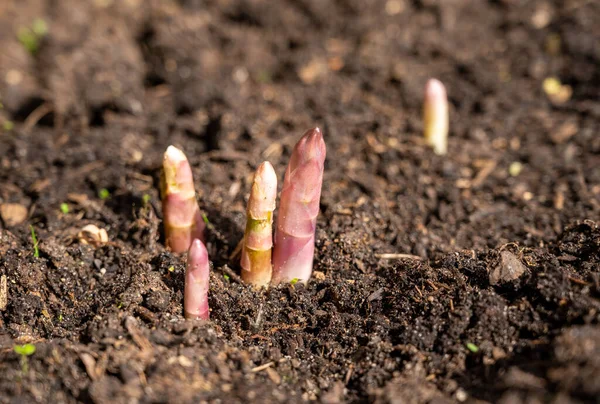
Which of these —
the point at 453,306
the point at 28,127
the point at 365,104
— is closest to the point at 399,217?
the point at 453,306

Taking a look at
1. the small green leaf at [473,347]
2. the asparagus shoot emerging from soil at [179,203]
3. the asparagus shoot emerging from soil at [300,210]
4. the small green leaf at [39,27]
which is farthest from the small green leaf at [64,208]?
the small green leaf at [39,27]

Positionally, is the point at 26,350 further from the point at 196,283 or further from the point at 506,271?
the point at 506,271

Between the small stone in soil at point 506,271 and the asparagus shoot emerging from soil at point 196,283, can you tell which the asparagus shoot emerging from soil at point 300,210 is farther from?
the small stone in soil at point 506,271

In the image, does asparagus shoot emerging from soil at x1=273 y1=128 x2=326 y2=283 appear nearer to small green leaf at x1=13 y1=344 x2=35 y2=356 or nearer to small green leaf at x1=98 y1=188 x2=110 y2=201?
small green leaf at x1=13 y1=344 x2=35 y2=356

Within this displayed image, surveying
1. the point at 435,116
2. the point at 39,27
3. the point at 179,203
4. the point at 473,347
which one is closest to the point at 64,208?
the point at 179,203

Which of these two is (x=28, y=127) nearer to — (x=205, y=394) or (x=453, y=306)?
(x=205, y=394)
